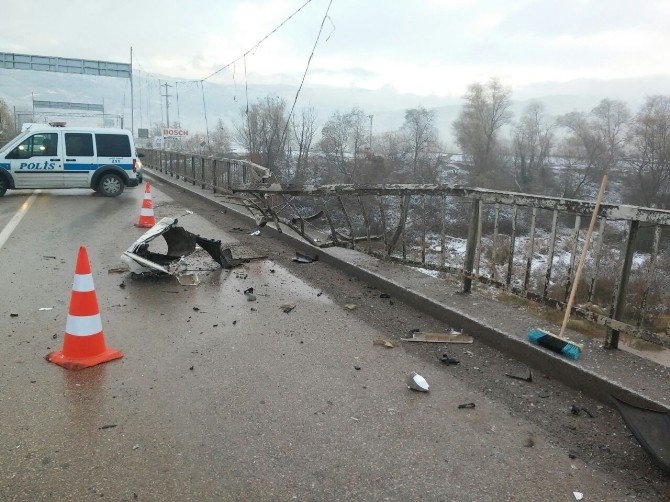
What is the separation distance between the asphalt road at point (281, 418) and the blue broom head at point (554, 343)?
263mm

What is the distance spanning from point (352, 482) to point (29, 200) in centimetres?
1463

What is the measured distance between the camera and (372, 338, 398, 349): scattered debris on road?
13.9 feet

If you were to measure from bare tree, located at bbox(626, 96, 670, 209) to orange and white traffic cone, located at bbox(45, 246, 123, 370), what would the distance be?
5354 centimetres

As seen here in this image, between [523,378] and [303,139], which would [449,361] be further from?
[303,139]

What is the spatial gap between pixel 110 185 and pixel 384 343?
13.7 metres

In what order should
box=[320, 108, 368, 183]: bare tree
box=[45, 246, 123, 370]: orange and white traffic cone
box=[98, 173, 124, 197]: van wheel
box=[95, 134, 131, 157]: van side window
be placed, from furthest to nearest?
box=[320, 108, 368, 183]: bare tree < box=[98, 173, 124, 197]: van wheel < box=[95, 134, 131, 157]: van side window < box=[45, 246, 123, 370]: orange and white traffic cone

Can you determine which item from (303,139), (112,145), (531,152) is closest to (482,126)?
(531,152)

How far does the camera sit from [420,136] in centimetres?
6875

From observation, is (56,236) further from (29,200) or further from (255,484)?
(255,484)

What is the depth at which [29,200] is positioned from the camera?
13859 millimetres

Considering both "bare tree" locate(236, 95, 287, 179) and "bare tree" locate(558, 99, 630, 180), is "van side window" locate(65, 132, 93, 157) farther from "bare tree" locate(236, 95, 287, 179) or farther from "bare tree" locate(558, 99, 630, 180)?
"bare tree" locate(558, 99, 630, 180)

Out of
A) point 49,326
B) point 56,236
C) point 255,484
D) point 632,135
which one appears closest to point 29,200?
point 56,236

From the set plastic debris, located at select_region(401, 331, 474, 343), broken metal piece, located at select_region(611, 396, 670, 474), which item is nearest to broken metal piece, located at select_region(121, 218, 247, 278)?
plastic debris, located at select_region(401, 331, 474, 343)

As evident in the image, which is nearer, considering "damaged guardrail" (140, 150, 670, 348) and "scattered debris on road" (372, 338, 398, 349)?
"damaged guardrail" (140, 150, 670, 348)
